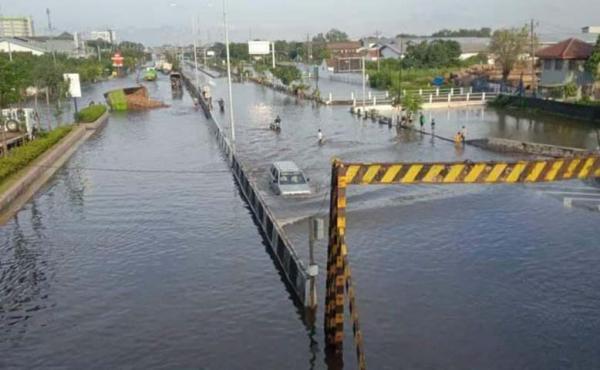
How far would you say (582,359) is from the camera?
13055 mm

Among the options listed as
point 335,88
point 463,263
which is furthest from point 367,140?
point 335,88

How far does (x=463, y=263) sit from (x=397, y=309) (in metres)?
4.00

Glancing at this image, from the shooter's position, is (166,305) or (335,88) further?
(335,88)

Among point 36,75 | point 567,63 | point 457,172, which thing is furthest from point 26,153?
point 567,63

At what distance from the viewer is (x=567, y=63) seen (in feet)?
203

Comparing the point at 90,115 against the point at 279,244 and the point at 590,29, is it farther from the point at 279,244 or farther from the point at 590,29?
the point at 590,29

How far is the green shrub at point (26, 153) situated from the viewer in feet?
103

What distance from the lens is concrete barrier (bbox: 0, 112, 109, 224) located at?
88.8 feet

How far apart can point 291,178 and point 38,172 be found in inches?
637

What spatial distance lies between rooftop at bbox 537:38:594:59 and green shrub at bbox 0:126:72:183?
51.0 metres

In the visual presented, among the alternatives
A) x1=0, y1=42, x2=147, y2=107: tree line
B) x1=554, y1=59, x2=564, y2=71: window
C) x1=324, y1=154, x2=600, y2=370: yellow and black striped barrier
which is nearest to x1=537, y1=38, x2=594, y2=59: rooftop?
x1=554, y1=59, x2=564, y2=71: window

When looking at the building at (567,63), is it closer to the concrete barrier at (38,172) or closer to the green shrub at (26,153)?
the concrete barrier at (38,172)

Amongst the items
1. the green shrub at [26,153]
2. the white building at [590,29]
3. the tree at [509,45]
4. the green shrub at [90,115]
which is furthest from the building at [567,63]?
the white building at [590,29]

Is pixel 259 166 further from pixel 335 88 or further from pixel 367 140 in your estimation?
pixel 335 88
